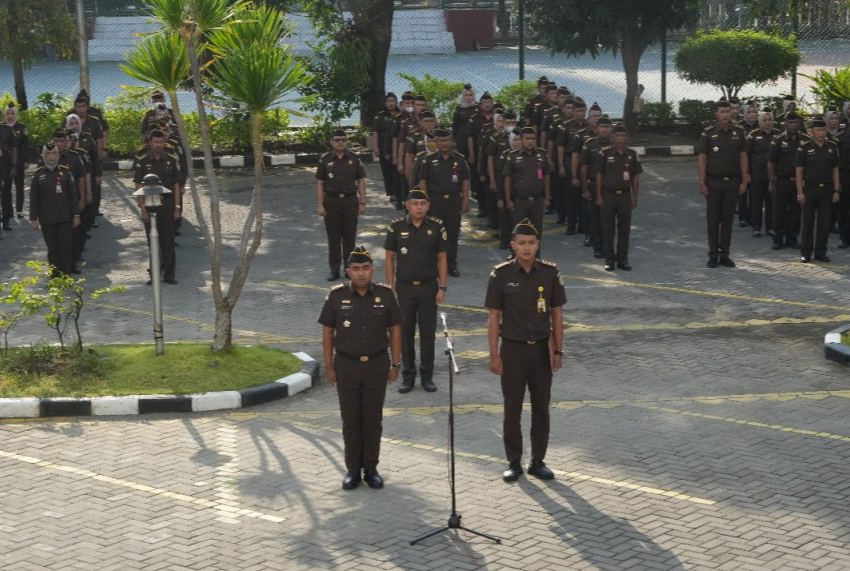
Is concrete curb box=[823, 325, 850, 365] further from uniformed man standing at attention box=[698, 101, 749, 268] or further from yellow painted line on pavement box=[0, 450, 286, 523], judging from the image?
yellow painted line on pavement box=[0, 450, 286, 523]

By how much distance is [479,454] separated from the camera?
12180 mm

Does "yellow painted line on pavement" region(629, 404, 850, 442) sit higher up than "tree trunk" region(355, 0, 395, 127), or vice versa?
"tree trunk" region(355, 0, 395, 127)

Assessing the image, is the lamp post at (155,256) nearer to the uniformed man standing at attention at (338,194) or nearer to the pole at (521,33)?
the uniformed man standing at attention at (338,194)

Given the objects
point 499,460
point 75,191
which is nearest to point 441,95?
point 75,191

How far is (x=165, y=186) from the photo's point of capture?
19.4m

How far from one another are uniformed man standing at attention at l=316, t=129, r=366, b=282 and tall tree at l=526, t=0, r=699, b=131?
11397 millimetres

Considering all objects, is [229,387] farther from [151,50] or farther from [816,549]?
[816,549]

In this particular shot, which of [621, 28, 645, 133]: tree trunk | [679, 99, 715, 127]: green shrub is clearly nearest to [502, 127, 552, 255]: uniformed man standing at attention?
[621, 28, 645, 133]: tree trunk

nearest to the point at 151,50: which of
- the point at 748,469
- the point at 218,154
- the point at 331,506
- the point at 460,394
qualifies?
the point at 460,394

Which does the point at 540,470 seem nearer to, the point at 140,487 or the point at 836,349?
the point at 140,487

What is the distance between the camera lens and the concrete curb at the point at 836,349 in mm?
14938

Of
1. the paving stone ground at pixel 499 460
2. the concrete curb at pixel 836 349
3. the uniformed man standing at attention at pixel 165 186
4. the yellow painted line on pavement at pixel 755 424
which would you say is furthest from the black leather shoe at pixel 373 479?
the uniformed man standing at attention at pixel 165 186

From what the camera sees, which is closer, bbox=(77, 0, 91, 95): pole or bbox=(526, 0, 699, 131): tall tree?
bbox=(77, 0, 91, 95): pole

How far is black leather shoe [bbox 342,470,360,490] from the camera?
1136cm
